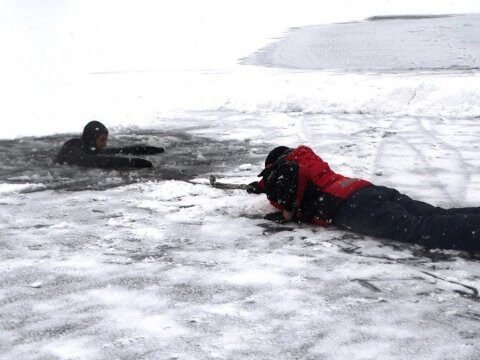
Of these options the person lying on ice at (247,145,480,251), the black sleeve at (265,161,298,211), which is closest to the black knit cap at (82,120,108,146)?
the person lying on ice at (247,145,480,251)

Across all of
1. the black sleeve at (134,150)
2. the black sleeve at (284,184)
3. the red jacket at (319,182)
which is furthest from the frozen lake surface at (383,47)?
the black sleeve at (284,184)

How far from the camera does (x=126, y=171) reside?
6.41m

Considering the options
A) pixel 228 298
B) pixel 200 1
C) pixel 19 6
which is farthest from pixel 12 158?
pixel 200 1

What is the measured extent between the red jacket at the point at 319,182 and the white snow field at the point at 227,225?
18 centimetres

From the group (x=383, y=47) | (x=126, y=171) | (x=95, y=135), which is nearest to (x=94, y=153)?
(x=95, y=135)

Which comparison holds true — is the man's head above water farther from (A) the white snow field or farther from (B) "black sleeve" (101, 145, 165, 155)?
(A) the white snow field

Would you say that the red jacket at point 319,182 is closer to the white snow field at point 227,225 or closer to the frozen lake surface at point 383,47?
the white snow field at point 227,225

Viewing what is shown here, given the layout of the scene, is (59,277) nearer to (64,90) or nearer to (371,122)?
(371,122)

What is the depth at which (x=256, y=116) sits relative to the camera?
9.48 m

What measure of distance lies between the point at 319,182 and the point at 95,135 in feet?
9.79

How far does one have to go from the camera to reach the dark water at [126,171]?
6.15 meters

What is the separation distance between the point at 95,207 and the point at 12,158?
237 centimetres

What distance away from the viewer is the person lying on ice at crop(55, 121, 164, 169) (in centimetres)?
646

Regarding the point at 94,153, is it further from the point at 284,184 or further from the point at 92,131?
the point at 284,184
